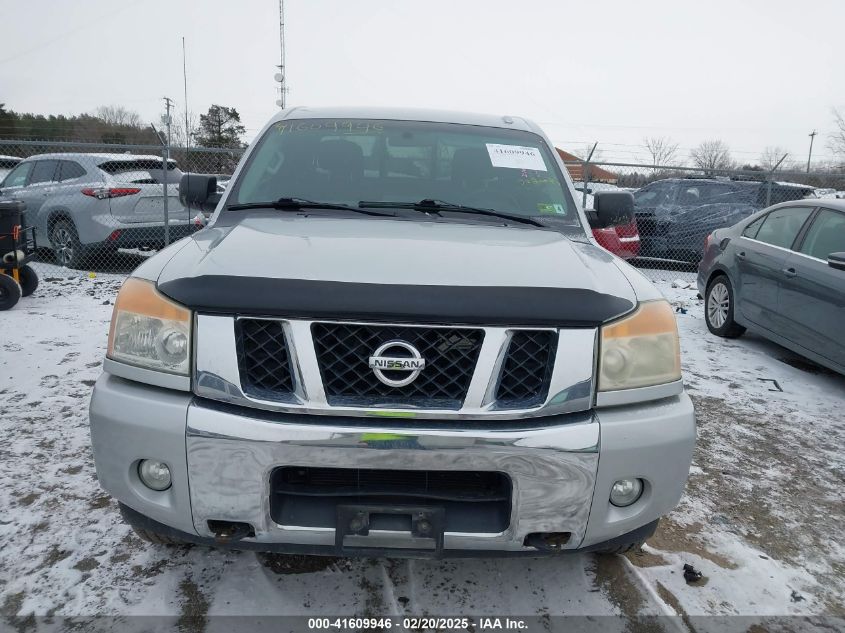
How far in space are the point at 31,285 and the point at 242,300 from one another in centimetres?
677

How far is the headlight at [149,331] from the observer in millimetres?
1884

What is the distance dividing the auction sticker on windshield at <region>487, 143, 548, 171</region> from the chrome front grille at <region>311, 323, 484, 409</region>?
1.56m

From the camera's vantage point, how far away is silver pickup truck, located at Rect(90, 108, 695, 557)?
1.79 meters

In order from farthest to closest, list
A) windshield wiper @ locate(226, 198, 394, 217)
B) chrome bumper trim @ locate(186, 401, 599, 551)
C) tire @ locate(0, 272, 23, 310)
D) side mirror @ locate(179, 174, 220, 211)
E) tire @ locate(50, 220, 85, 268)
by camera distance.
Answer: tire @ locate(50, 220, 85, 268) → tire @ locate(0, 272, 23, 310) → side mirror @ locate(179, 174, 220, 211) → windshield wiper @ locate(226, 198, 394, 217) → chrome bumper trim @ locate(186, 401, 599, 551)

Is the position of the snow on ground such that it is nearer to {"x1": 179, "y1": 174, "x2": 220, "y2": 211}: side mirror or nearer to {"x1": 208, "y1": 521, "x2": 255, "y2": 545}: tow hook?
{"x1": 208, "y1": 521, "x2": 255, "y2": 545}: tow hook

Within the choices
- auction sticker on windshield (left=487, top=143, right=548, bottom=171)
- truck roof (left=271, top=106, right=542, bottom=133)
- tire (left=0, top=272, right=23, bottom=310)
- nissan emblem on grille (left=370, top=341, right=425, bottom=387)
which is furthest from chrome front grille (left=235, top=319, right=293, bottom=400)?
tire (left=0, top=272, right=23, bottom=310)

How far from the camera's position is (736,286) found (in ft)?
20.4

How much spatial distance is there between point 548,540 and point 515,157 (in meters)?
1.99

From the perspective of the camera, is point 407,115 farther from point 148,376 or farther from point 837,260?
point 837,260

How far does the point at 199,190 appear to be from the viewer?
329cm

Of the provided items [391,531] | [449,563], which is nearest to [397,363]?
[391,531]

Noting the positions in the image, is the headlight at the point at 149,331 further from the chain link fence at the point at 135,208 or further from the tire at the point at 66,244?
the tire at the point at 66,244

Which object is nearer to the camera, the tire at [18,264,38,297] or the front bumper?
the front bumper

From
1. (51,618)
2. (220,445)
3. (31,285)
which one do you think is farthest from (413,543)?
(31,285)
